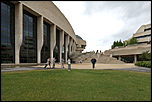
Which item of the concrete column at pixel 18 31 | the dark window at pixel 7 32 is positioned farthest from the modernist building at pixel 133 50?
the dark window at pixel 7 32

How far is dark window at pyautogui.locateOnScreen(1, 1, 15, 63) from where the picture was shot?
17688mm

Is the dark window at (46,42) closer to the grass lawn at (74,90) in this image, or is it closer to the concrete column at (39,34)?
the concrete column at (39,34)

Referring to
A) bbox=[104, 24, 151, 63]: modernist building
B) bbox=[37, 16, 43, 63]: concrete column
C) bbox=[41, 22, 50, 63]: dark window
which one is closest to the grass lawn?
bbox=[37, 16, 43, 63]: concrete column

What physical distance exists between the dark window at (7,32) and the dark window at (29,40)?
2.43 meters

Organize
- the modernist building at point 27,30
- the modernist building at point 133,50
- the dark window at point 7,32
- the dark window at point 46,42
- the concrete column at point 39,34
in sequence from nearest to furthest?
the dark window at point 7,32
the modernist building at point 27,30
the concrete column at point 39,34
the dark window at point 46,42
the modernist building at point 133,50

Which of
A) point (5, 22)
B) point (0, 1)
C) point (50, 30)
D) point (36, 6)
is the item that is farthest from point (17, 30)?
point (50, 30)

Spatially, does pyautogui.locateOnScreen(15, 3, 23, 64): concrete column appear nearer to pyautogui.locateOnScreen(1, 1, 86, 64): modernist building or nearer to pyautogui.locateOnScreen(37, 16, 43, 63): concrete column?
pyautogui.locateOnScreen(1, 1, 86, 64): modernist building

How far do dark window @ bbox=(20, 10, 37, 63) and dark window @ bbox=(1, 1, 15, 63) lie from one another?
2.43 meters

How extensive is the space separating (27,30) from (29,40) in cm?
255

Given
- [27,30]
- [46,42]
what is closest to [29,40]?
[27,30]

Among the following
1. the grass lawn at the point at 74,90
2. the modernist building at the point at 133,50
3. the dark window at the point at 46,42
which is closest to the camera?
the grass lawn at the point at 74,90

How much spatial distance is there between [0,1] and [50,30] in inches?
553

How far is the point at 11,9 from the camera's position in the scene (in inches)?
749

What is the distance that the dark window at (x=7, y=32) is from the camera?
17.7 m
